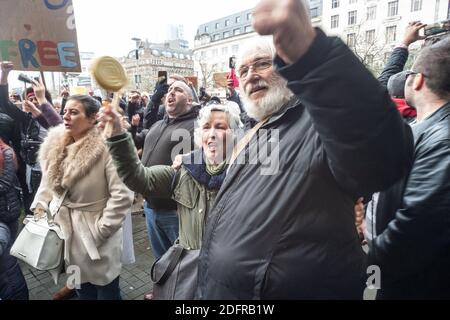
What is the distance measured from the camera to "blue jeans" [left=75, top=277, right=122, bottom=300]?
2489mm

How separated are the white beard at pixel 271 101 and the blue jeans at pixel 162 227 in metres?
1.73

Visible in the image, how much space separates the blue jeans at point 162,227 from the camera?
9.29 feet

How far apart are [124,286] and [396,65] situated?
155 inches

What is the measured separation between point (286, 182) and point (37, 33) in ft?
11.4

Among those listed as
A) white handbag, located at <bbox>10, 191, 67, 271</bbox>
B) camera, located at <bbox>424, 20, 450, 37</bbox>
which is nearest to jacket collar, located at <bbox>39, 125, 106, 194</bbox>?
white handbag, located at <bbox>10, 191, 67, 271</bbox>

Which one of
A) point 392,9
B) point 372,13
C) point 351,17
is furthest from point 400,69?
point 351,17

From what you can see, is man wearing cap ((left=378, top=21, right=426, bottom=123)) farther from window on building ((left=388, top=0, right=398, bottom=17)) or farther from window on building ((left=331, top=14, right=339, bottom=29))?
window on building ((left=331, top=14, right=339, bottom=29))

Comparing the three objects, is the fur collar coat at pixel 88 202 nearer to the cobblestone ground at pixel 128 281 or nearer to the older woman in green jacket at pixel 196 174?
the older woman in green jacket at pixel 196 174

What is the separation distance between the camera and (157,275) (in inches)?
60.6

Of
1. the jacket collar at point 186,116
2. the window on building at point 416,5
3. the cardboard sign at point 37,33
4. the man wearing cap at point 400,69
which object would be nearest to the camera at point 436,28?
the man wearing cap at point 400,69

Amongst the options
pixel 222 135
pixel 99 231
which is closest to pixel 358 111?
pixel 222 135

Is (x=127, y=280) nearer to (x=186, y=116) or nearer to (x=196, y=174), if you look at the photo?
(x=186, y=116)

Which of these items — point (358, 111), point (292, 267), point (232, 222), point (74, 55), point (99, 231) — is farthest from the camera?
point (74, 55)
